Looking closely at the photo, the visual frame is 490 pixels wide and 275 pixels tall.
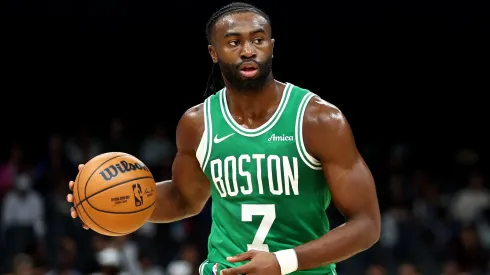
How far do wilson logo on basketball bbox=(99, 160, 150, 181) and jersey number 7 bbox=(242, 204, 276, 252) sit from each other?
0.70 m

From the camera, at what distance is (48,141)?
14.5 metres

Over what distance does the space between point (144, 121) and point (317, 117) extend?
471 inches

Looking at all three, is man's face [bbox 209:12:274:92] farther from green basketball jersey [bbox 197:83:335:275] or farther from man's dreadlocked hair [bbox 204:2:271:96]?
green basketball jersey [bbox 197:83:335:275]

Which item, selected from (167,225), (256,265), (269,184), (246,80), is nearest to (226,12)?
(246,80)

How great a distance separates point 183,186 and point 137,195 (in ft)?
1.60

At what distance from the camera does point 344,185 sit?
4316 millimetres

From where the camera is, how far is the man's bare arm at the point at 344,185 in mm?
4227

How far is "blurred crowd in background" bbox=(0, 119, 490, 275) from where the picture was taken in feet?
38.3

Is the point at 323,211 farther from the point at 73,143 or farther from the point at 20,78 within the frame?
the point at 20,78

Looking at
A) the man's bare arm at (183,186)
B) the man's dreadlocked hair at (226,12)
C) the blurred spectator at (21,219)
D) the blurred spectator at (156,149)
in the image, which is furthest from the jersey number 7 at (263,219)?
the blurred spectator at (156,149)

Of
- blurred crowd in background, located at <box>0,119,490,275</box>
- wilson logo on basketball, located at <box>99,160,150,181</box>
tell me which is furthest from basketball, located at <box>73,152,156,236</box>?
blurred crowd in background, located at <box>0,119,490,275</box>

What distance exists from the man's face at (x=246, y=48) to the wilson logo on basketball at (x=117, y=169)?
0.76 meters

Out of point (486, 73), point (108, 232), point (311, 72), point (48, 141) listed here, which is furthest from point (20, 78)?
point (108, 232)

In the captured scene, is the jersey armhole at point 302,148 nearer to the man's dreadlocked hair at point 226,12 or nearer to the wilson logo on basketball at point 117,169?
the man's dreadlocked hair at point 226,12
